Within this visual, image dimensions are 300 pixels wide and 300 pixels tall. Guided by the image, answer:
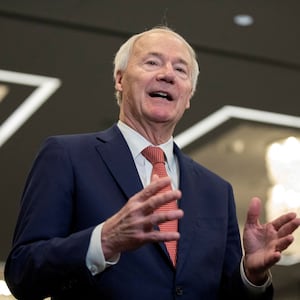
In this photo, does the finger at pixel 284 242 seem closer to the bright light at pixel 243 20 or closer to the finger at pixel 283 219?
the finger at pixel 283 219

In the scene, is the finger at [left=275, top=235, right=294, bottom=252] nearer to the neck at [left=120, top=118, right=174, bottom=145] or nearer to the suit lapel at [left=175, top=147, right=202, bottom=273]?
the suit lapel at [left=175, top=147, right=202, bottom=273]

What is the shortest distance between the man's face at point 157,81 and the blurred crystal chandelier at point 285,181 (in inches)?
95.8

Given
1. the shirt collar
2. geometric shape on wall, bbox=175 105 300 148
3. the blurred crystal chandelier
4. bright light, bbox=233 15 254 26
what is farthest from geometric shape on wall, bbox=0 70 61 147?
the shirt collar

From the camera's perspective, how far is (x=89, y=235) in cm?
154

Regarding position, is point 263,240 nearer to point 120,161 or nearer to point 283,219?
point 283,219

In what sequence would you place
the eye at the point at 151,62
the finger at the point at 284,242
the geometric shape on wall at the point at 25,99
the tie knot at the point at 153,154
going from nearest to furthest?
1. the finger at the point at 284,242
2. the tie knot at the point at 153,154
3. the eye at the point at 151,62
4. the geometric shape on wall at the point at 25,99

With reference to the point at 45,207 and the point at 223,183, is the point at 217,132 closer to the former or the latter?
the point at 223,183

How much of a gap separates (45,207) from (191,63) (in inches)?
23.1

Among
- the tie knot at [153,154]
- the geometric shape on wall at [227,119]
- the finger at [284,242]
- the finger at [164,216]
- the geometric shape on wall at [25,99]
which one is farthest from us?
the geometric shape on wall at [227,119]

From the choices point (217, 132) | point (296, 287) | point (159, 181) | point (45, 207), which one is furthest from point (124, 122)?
point (296, 287)

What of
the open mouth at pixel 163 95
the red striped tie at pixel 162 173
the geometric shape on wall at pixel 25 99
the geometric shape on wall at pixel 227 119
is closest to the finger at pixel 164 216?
the red striped tie at pixel 162 173

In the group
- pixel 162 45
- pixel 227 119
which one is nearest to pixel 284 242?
pixel 162 45

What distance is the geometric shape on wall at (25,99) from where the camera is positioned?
399cm

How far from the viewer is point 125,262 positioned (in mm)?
1675
